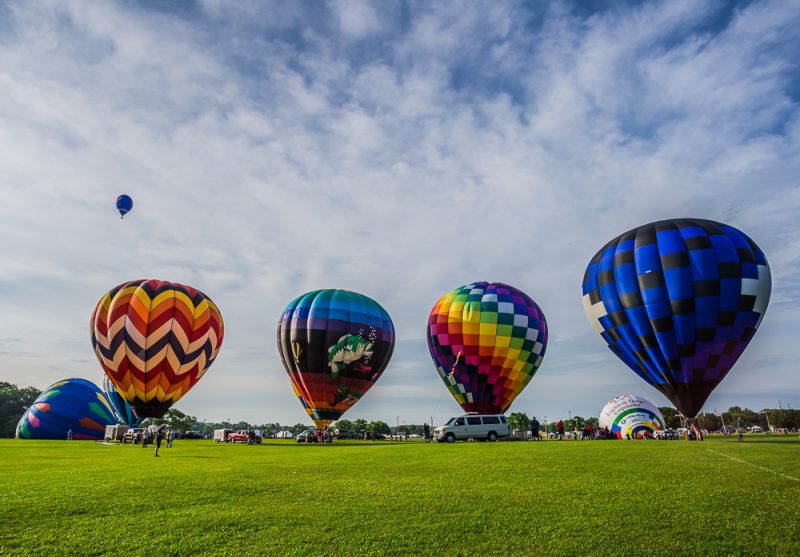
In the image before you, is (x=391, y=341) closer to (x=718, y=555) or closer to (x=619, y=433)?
(x=619, y=433)

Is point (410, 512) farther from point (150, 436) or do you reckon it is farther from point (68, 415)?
point (68, 415)

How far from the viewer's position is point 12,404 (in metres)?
93.4

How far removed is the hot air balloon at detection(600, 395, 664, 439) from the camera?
42281mm

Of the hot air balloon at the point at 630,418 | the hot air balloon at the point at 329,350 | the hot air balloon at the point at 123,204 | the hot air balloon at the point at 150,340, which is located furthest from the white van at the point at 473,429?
the hot air balloon at the point at 123,204

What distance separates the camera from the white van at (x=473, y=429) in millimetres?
29453

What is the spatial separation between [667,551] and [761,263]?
25.2 metres

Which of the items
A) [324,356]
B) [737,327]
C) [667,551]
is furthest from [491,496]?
[324,356]

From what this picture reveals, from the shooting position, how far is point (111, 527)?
20.0 feet

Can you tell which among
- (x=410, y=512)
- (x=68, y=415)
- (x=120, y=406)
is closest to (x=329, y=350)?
(x=120, y=406)

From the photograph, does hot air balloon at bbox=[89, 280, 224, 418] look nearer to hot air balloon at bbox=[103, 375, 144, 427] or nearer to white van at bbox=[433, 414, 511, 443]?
hot air balloon at bbox=[103, 375, 144, 427]

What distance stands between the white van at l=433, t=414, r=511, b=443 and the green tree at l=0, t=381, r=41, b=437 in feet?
265

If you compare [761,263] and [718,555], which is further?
[761,263]

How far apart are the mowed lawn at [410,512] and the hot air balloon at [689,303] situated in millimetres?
14181

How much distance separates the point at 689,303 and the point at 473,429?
527 inches
